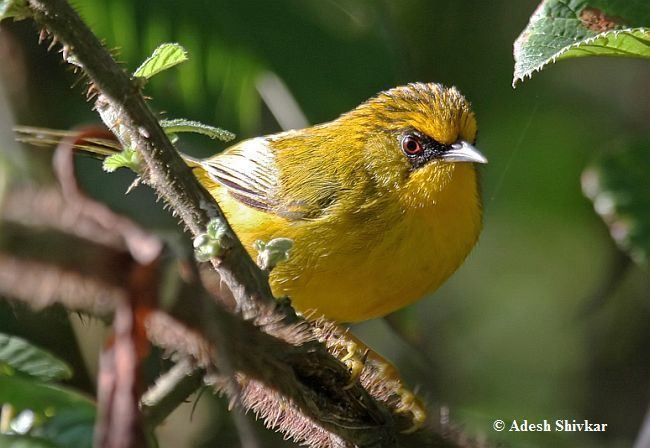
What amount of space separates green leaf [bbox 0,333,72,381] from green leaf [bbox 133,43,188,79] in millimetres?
754

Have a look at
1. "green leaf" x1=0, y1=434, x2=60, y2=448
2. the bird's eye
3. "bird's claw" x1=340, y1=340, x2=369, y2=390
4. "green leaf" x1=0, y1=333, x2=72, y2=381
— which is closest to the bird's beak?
the bird's eye

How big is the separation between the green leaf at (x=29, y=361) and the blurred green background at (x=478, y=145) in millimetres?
2374

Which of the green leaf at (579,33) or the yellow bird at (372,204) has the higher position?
the green leaf at (579,33)

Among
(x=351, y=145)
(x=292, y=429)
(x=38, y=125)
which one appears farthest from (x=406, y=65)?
(x=292, y=429)

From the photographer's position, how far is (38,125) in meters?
5.12

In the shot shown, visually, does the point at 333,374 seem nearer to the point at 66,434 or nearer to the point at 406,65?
the point at 66,434

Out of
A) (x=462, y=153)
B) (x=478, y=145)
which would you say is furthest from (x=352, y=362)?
(x=478, y=145)

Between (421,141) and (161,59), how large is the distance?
2.26 meters

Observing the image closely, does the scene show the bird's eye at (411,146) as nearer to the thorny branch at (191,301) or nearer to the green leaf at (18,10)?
the thorny branch at (191,301)

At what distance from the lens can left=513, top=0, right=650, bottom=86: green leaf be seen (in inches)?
107

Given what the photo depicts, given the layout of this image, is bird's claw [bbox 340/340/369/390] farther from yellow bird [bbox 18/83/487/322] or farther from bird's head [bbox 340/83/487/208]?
bird's head [bbox 340/83/487/208]

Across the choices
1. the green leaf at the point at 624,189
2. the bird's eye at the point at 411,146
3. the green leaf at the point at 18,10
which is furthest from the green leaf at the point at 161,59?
the green leaf at the point at 624,189

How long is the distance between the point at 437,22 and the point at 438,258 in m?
2.41

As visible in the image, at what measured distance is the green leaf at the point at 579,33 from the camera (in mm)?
2713
